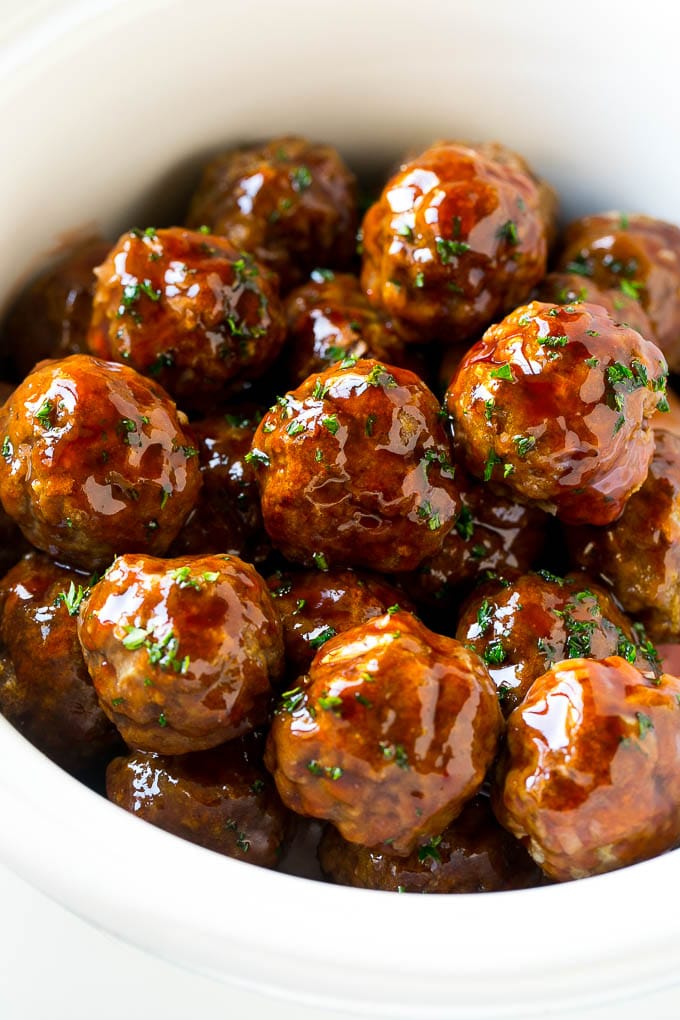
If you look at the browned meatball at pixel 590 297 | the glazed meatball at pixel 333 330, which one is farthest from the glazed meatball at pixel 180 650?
the browned meatball at pixel 590 297

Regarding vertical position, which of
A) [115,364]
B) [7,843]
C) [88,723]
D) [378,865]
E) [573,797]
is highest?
[115,364]

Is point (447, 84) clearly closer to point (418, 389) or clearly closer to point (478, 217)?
point (478, 217)

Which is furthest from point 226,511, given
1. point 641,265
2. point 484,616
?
point 641,265

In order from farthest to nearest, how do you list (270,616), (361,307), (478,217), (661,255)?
1. (661,255)
2. (361,307)
3. (478,217)
4. (270,616)

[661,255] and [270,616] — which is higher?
[270,616]

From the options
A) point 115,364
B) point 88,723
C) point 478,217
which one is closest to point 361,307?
point 478,217

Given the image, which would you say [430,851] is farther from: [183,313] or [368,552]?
[183,313]
